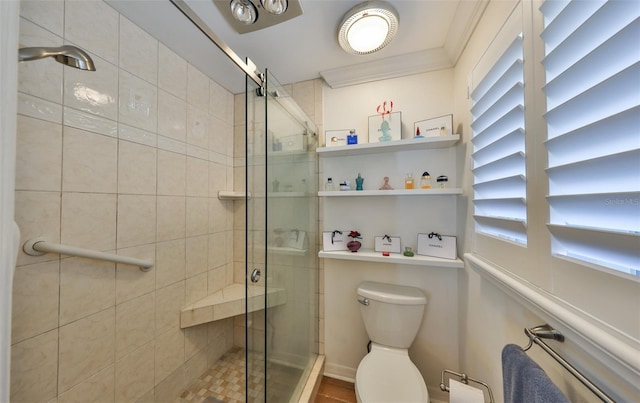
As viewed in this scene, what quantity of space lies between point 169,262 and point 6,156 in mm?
1158

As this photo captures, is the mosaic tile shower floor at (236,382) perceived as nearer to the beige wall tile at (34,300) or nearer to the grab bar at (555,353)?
the beige wall tile at (34,300)

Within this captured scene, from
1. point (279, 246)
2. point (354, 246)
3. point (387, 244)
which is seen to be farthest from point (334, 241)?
point (279, 246)

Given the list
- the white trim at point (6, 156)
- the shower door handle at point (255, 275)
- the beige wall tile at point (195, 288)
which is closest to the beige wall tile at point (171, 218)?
the beige wall tile at point (195, 288)

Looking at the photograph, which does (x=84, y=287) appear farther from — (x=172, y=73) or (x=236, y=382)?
(x=172, y=73)

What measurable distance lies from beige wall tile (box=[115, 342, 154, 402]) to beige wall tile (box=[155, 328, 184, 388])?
0.03 m

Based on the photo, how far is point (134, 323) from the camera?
1089mm

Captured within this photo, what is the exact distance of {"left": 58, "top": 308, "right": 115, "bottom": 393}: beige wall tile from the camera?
854mm

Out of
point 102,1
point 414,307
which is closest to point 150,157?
point 102,1

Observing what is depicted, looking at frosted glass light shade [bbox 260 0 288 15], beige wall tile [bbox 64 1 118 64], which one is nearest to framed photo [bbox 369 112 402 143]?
frosted glass light shade [bbox 260 0 288 15]

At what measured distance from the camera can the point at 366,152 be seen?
4.61 ft

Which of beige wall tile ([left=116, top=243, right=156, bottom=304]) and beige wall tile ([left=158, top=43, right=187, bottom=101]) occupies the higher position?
beige wall tile ([left=158, top=43, right=187, bottom=101])

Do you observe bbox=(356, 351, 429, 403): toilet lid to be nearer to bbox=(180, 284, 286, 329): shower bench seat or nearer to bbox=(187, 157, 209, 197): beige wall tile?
bbox=(180, 284, 286, 329): shower bench seat

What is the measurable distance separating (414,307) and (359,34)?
1.54 m

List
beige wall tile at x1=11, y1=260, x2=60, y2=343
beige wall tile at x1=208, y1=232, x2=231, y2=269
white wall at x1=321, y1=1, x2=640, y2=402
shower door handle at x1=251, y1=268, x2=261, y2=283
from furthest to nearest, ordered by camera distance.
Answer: beige wall tile at x1=208, y1=232, x2=231, y2=269 < shower door handle at x1=251, y1=268, x2=261, y2=283 < beige wall tile at x1=11, y1=260, x2=60, y2=343 < white wall at x1=321, y1=1, x2=640, y2=402
